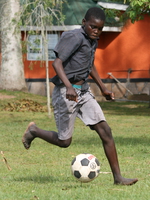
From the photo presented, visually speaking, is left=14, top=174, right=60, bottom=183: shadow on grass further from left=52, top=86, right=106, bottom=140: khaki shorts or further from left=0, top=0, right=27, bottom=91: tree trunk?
left=0, top=0, right=27, bottom=91: tree trunk

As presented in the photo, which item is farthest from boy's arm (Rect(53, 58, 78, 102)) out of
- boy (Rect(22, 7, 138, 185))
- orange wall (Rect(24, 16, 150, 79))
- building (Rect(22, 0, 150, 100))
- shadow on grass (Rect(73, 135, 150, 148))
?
orange wall (Rect(24, 16, 150, 79))

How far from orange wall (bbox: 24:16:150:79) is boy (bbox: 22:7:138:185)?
18045 mm

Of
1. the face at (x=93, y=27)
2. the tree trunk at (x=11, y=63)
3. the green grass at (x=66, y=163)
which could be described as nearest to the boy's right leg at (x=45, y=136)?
the green grass at (x=66, y=163)

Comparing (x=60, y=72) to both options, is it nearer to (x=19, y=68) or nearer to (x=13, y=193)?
(x=13, y=193)

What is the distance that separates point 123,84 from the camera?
80.7 ft

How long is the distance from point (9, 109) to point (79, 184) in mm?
12434

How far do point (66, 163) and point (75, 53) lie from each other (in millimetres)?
2760

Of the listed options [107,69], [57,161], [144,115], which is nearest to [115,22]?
[107,69]

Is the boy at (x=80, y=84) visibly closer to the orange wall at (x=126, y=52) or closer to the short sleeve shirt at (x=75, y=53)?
the short sleeve shirt at (x=75, y=53)

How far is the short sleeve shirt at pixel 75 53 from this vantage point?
606cm

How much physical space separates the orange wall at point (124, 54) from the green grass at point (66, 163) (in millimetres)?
7739

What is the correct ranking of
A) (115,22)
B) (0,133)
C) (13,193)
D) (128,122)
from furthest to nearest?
(115,22) → (128,122) → (0,133) → (13,193)

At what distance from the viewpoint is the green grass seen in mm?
5645

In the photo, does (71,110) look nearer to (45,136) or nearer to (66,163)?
(45,136)
